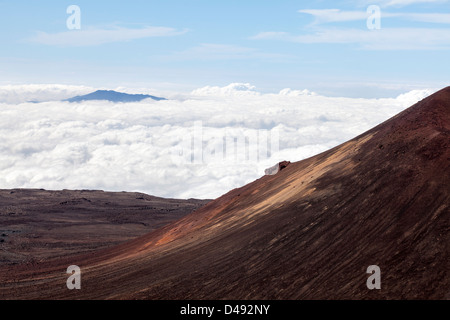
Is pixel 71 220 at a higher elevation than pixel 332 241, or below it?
below

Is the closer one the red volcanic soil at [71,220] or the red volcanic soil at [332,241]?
the red volcanic soil at [332,241]

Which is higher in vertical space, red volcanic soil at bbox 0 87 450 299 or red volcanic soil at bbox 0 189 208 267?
red volcanic soil at bbox 0 87 450 299

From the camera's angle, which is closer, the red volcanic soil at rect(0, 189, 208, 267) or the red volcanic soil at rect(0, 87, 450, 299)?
the red volcanic soil at rect(0, 87, 450, 299)

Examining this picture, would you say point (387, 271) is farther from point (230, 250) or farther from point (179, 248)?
point (179, 248)

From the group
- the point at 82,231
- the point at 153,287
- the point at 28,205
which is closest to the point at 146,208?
the point at 28,205

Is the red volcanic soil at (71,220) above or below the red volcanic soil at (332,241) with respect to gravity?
below
